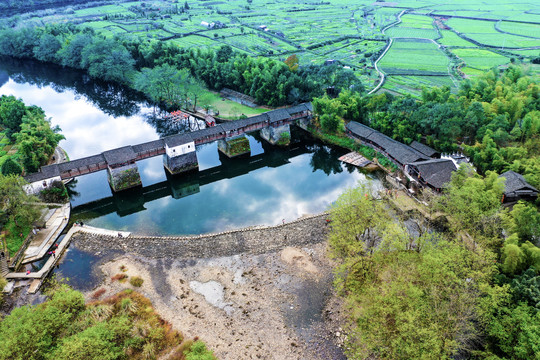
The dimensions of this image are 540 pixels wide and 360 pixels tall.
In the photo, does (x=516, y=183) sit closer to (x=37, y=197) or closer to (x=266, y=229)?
(x=266, y=229)

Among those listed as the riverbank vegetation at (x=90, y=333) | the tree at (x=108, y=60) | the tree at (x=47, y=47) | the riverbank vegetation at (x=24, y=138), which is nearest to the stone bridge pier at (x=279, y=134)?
the riverbank vegetation at (x=24, y=138)

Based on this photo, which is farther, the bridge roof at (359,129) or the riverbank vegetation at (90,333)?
the bridge roof at (359,129)

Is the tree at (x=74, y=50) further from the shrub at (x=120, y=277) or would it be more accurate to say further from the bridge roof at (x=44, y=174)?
the shrub at (x=120, y=277)

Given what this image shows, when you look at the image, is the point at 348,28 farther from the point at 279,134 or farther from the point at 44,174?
the point at 44,174

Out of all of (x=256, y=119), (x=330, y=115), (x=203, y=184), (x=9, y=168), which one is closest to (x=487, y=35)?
(x=330, y=115)

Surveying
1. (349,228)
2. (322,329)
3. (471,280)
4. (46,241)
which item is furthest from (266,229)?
(46,241)

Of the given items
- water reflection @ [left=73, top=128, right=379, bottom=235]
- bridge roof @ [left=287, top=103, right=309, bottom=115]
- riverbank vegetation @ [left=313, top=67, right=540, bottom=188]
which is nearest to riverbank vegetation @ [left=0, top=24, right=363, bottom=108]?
bridge roof @ [left=287, top=103, right=309, bottom=115]

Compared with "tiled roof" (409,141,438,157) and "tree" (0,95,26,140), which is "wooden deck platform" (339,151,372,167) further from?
"tree" (0,95,26,140)

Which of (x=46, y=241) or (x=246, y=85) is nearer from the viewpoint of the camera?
(x=46, y=241)
